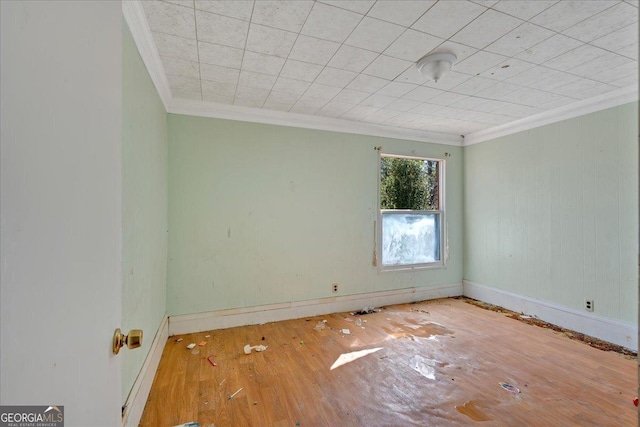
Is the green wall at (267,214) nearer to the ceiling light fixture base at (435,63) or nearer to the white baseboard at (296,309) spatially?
the white baseboard at (296,309)

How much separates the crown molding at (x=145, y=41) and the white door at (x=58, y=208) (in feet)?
3.59

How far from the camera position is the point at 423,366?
2.37 meters

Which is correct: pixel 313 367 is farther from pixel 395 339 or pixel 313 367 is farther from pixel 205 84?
pixel 205 84

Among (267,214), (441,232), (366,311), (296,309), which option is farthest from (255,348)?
(441,232)

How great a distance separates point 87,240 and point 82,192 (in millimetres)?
110

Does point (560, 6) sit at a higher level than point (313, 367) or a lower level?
higher

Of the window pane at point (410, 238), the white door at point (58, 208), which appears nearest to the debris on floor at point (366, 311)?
the window pane at point (410, 238)

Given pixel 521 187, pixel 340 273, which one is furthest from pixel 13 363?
pixel 521 187

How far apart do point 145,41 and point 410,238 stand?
12.5 ft

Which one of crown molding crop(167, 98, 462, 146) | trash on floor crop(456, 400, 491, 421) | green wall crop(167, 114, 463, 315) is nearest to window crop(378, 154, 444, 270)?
green wall crop(167, 114, 463, 315)

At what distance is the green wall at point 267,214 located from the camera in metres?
3.03

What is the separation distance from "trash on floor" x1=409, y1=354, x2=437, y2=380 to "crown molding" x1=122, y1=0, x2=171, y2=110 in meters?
3.22

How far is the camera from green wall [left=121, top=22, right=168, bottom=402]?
5.21ft

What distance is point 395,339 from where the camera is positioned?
114 inches
